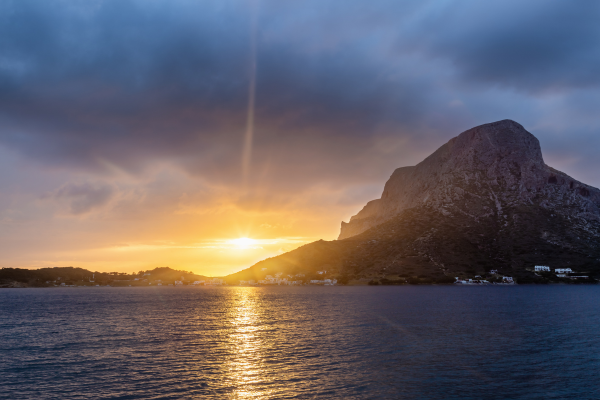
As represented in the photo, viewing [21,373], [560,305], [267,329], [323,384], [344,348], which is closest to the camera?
[323,384]

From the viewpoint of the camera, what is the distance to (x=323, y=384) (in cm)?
4616

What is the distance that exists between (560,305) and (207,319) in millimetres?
119596

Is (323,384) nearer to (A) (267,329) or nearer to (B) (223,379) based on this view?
(B) (223,379)

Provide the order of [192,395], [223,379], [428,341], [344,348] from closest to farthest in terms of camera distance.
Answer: [192,395] < [223,379] < [344,348] < [428,341]

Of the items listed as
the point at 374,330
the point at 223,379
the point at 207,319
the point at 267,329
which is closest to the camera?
the point at 223,379

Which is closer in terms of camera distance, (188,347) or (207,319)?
(188,347)

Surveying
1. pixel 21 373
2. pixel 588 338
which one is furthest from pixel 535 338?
pixel 21 373

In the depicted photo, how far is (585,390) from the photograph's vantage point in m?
43.7

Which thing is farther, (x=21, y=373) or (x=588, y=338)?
(x=588, y=338)

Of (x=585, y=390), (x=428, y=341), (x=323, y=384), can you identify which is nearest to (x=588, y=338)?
(x=428, y=341)

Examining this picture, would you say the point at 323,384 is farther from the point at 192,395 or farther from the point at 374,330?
the point at 374,330

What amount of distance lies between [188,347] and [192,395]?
30.0 metres

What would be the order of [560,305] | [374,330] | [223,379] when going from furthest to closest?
[560,305] → [374,330] → [223,379]

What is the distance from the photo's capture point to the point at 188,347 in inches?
2790
